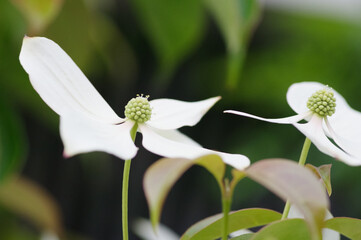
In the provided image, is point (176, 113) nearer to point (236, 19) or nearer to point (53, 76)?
point (53, 76)

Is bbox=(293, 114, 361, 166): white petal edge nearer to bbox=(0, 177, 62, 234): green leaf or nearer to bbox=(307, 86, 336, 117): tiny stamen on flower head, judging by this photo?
bbox=(307, 86, 336, 117): tiny stamen on flower head

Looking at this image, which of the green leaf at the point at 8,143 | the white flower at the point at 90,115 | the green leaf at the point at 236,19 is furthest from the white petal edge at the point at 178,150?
the green leaf at the point at 8,143

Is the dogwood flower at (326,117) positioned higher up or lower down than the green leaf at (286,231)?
higher up

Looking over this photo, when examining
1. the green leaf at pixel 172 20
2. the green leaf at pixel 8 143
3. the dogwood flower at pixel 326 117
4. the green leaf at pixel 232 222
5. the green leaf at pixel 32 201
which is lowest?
the green leaf at pixel 232 222

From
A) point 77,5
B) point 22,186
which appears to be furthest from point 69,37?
point 22,186

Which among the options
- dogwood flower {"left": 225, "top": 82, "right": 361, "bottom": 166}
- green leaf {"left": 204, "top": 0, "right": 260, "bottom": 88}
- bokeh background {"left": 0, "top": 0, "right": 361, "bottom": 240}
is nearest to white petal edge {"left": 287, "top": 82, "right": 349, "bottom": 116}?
dogwood flower {"left": 225, "top": 82, "right": 361, "bottom": 166}

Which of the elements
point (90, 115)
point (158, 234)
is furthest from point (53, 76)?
point (158, 234)

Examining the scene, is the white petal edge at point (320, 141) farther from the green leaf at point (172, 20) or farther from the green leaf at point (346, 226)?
the green leaf at point (172, 20)
